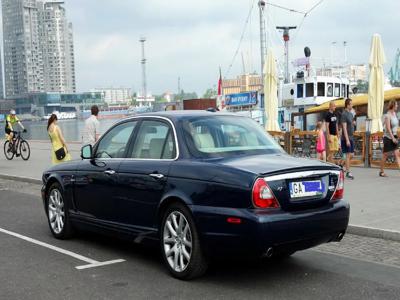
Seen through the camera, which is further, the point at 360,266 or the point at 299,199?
the point at 360,266

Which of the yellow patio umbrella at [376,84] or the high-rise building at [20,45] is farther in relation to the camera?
the high-rise building at [20,45]

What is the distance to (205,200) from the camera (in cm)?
496

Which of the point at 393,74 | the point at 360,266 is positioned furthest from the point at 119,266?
the point at 393,74

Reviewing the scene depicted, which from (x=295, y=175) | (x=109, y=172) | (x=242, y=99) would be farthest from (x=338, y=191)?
(x=242, y=99)

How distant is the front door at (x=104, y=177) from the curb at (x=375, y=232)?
3227mm

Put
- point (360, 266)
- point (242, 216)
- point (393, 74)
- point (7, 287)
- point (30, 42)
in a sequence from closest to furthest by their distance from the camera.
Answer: point (242, 216) < point (7, 287) < point (360, 266) < point (393, 74) < point (30, 42)

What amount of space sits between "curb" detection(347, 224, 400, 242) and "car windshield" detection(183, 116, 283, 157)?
2.05 meters

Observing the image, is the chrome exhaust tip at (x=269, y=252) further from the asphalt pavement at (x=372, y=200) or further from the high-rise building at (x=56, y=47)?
the high-rise building at (x=56, y=47)

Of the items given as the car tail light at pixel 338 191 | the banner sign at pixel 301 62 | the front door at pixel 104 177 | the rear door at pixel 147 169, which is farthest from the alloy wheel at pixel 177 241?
the banner sign at pixel 301 62

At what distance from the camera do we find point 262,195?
471 cm

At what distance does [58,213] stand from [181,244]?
2.69 metres

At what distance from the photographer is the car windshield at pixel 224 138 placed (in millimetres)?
5492

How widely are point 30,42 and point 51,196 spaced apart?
150 meters

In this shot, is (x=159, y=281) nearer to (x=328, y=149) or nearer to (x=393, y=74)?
(x=328, y=149)
